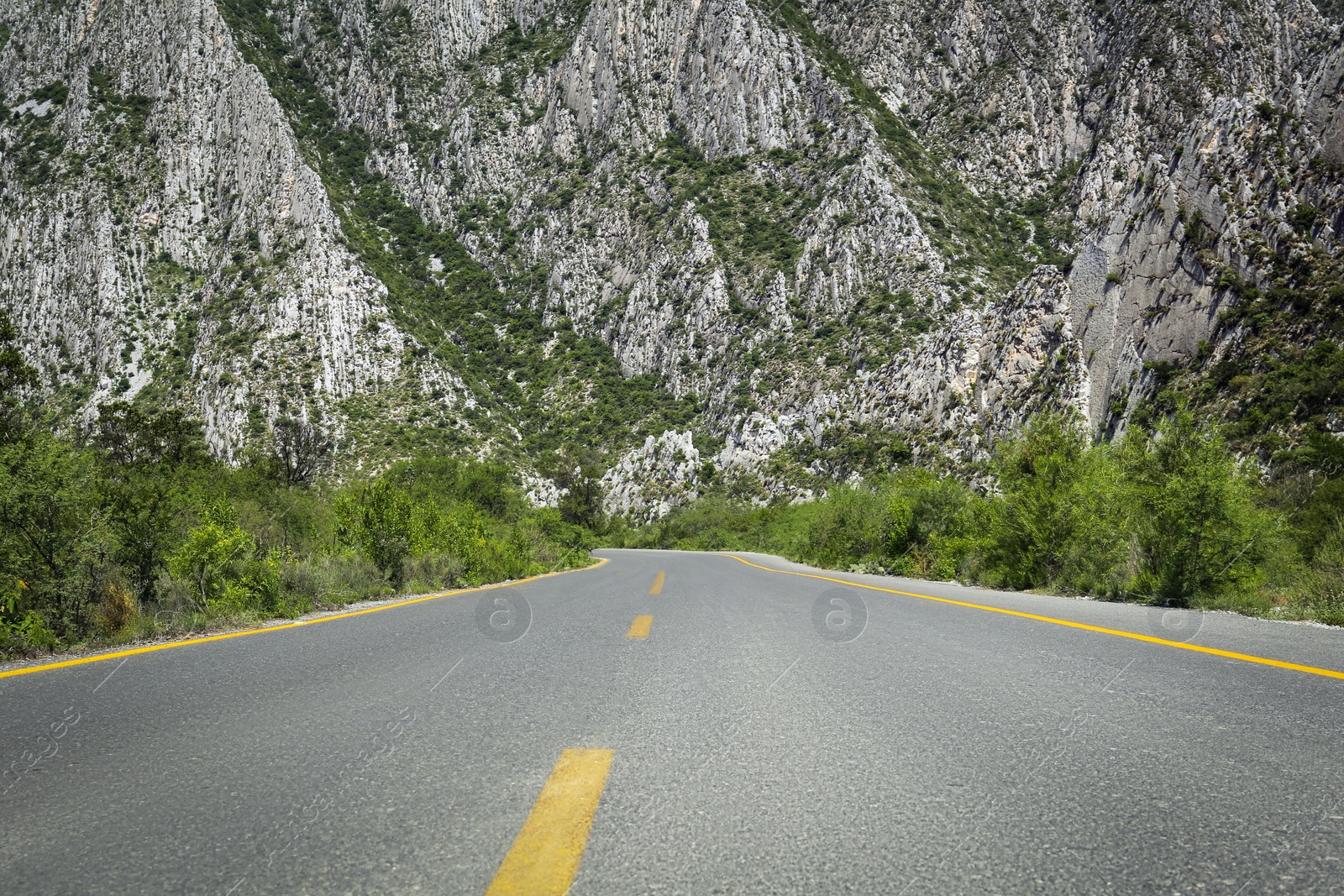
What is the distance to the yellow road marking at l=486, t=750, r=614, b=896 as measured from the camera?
1.82 metres

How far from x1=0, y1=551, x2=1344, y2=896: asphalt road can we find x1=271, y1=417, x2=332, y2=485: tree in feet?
149

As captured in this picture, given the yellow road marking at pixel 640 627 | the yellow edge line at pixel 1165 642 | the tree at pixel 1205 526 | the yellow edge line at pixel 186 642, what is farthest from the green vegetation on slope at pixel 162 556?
the tree at pixel 1205 526

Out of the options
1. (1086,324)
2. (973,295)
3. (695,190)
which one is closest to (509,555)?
(1086,324)

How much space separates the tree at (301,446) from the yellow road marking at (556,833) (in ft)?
156

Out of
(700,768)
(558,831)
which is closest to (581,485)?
(700,768)

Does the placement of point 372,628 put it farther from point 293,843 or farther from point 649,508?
point 649,508

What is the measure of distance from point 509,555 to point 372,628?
440 inches

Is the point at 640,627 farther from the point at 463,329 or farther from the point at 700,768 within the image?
the point at 463,329

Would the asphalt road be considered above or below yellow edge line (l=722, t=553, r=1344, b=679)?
above

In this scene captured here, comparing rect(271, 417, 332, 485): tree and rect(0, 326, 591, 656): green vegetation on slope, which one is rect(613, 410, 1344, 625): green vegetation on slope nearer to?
rect(0, 326, 591, 656): green vegetation on slope

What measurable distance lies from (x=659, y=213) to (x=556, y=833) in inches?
3293

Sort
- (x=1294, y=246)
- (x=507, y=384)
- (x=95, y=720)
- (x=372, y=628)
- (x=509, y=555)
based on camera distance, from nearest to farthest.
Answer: (x=95, y=720) → (x=372, y=628) → (x=509, y=555) → (x=1294, y=246) → (x=507, y=384)

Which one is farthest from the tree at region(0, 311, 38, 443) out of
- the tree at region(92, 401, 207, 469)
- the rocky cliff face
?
the rocky cliff face

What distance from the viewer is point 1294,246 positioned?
34438 millimetres
